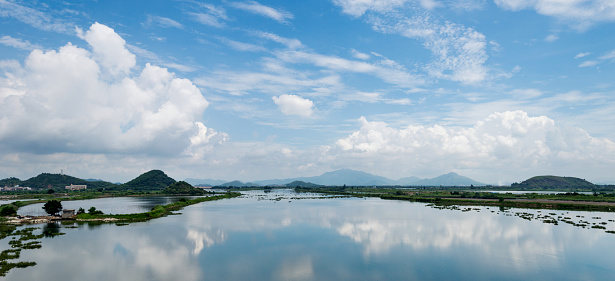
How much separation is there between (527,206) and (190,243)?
85.0 metres

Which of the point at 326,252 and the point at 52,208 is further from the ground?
the point at 52,208

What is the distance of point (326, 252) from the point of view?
3456cm

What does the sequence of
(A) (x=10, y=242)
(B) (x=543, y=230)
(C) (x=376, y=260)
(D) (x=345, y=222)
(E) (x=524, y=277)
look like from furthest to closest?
(D) (x=345, y=222)
(B) (x=543, y=230)
(A) (x=10, y=242)
(C) (x=376, y=260)
(E) (x=524, y=277)

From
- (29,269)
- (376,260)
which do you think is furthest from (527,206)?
(29,269)

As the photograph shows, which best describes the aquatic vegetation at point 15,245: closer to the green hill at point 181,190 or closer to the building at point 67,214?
the building at point 67,214

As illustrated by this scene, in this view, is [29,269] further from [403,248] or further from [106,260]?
[403,248]

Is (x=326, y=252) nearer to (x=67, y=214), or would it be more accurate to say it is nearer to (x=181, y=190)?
(x=67, y=214)

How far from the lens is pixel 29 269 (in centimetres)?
2752

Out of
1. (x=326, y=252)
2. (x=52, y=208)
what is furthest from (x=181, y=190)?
(x=326, y=252)

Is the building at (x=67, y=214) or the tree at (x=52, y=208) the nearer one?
the building at (x=67, y=214)

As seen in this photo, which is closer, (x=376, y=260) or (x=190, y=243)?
(x=376, y=260)

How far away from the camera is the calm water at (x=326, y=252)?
26.6 metres

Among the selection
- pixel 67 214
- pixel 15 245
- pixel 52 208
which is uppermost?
pixel 52 208

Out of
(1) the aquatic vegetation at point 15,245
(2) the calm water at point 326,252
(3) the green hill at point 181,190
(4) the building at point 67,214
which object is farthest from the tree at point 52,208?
(3) the green hill at point 181,190
